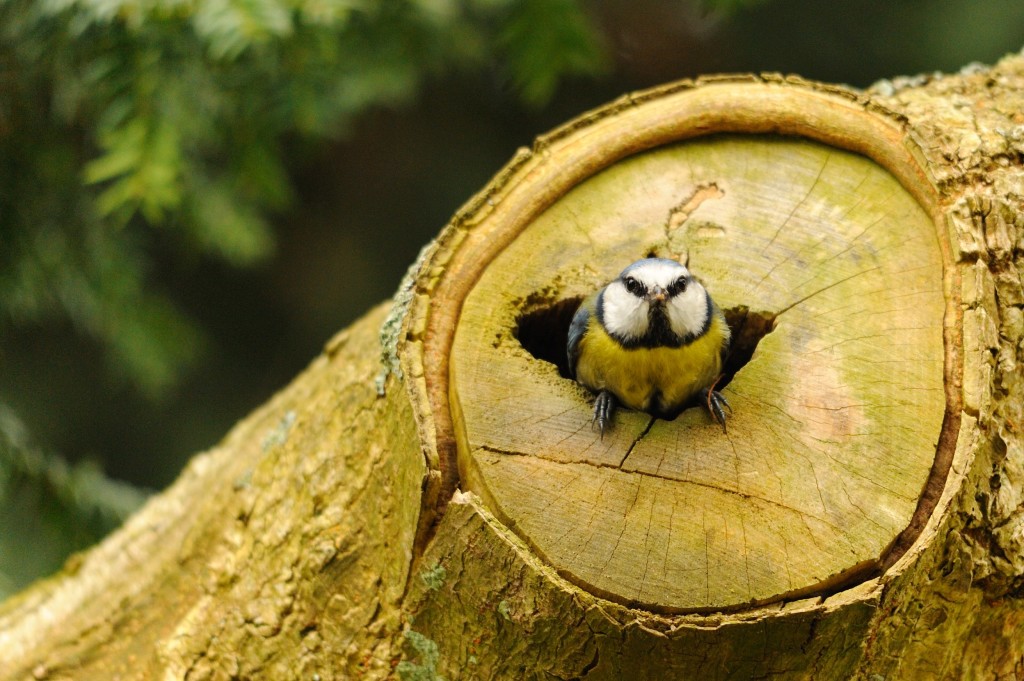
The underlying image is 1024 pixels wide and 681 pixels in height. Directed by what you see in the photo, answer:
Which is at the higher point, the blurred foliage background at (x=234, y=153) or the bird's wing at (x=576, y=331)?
the blurred foliage background at (x=234, y=153)

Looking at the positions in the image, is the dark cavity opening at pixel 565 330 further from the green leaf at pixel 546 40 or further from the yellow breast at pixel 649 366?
the green leaf at pixel 546 40

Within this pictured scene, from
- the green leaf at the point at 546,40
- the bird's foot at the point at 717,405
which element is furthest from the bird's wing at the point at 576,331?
the green leaf at the point at 546,40

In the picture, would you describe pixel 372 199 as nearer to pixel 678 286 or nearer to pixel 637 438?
pixel 678 286

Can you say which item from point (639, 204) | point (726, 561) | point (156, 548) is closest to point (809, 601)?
point (726, 561)

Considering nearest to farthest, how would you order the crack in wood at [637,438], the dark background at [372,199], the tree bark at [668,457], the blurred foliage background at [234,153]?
the tree bark at [668,457] → the crack in wood at [637,438] → the blurred foliage background at [234,153] → the dark background at [372,199]

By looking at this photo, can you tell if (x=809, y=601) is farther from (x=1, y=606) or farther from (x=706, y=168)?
(x=1, y=606)

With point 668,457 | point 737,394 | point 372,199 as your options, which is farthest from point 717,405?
point 372,199

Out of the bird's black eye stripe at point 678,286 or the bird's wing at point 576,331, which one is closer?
the bird's black eye stripe at point 678,286
